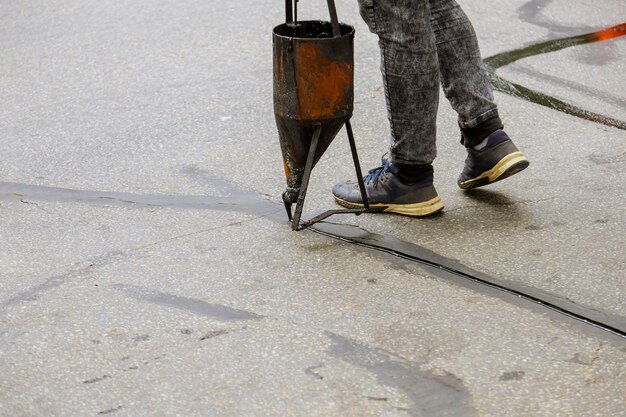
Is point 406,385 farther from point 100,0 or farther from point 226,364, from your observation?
point 100,0

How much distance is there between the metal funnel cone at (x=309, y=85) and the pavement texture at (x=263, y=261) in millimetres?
393

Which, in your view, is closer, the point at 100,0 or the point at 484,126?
the point at 484,126

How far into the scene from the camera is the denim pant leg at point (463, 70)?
11.4 feet

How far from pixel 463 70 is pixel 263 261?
1.04 metres

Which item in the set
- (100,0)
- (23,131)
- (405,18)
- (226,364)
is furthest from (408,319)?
(100,0)

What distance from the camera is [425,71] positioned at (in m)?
3.27

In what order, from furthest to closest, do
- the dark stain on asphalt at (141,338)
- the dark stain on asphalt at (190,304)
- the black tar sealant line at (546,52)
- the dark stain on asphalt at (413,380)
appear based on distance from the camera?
the black tar sealant line at (546,52)
the dark stain on asphalt at (190,304)
the dark stain on asphalt at (141,338)
the dark stain on asphalt at (413,380)

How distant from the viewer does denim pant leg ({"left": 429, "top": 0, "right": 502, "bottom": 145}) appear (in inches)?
136

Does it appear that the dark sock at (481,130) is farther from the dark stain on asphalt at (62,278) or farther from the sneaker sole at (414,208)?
the dark stain on asphalt at (62,278)

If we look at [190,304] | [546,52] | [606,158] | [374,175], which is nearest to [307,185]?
[374,175]

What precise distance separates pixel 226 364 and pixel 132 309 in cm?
46

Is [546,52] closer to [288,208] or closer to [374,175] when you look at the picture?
[374,175]

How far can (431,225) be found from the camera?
345 centimetres

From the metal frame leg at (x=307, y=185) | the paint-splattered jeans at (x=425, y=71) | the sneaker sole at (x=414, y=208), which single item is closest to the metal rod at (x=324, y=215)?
the metal frame leg at (x=307, y=185)
